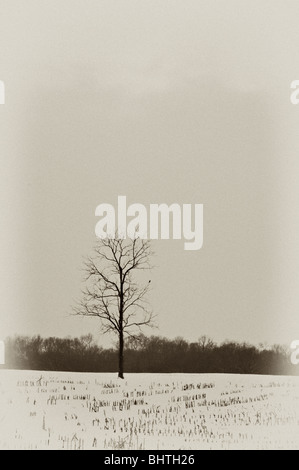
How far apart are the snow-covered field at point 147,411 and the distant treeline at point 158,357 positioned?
1.01 feet

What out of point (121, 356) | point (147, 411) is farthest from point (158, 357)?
point (147, 411)

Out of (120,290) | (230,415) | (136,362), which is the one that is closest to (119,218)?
(120,290)

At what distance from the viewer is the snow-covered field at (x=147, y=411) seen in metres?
14.2

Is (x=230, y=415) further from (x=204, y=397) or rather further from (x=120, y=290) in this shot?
(x=120, y=290)

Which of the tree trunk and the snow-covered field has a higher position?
the tree trunk

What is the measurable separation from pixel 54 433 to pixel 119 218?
535 centimetres

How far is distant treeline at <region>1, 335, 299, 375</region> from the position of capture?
17.6m

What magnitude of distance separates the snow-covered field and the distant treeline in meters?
0.31

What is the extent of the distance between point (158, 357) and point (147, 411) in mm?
2934

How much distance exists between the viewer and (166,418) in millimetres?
15469

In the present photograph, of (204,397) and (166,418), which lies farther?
(204,397)

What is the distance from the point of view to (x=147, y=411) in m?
16.0
